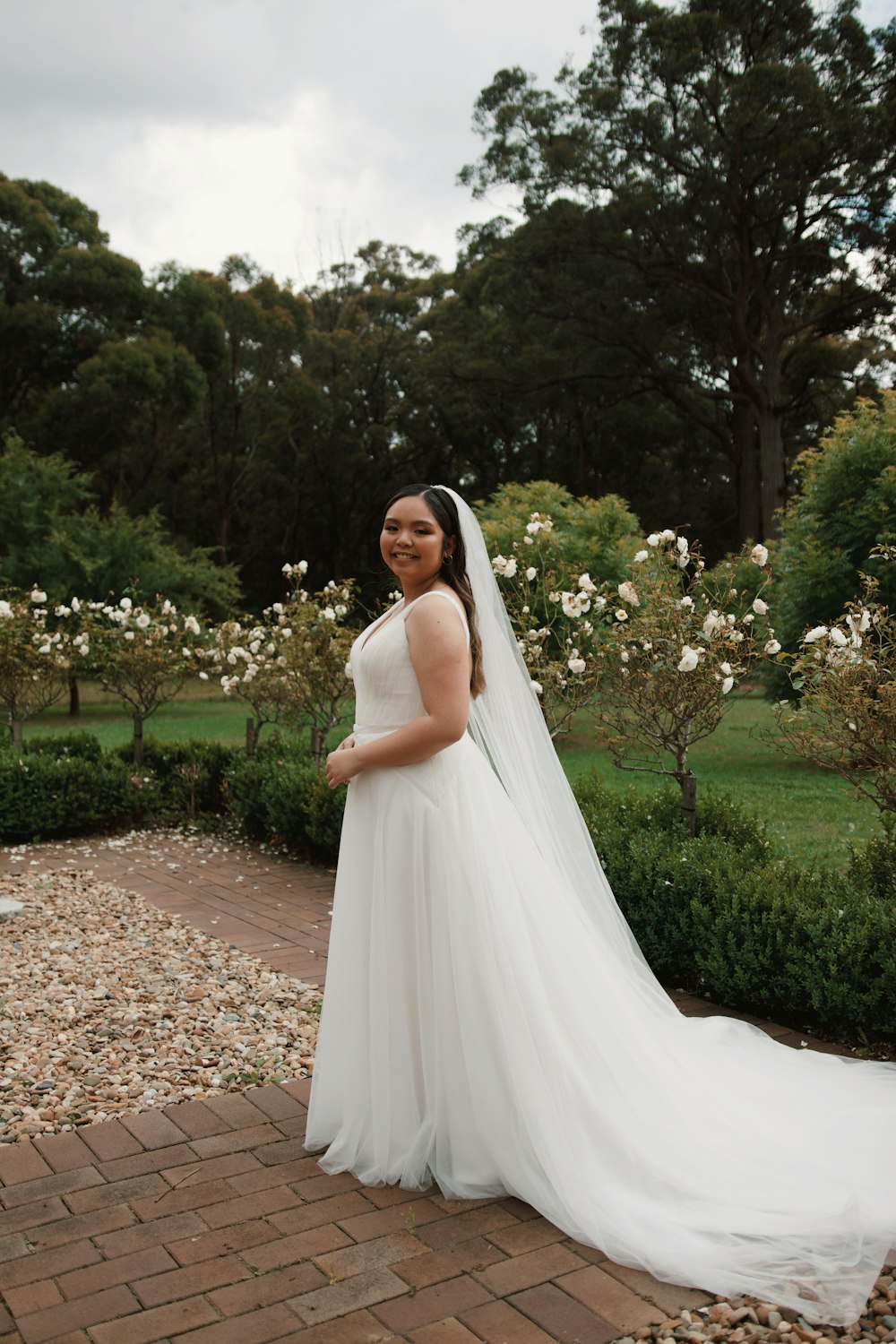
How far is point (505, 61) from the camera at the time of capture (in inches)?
881

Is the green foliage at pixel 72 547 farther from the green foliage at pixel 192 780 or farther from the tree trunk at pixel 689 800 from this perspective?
the tree trunk at pixel 689 800

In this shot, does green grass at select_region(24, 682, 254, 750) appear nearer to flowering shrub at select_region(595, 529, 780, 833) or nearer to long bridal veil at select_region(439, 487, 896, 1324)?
flowering shrub at select_region(595, 529, 780, 833)

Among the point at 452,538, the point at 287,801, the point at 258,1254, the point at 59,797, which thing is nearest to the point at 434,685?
the point at 452,538

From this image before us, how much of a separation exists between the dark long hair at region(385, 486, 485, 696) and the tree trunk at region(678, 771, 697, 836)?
8.16 ft

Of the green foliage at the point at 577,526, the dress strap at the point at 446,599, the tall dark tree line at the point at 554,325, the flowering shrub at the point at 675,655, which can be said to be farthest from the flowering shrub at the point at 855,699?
the tall dark tree line at the point at 554,325

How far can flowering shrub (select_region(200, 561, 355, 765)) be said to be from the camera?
8445 mm

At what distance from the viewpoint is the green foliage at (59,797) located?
338 inches

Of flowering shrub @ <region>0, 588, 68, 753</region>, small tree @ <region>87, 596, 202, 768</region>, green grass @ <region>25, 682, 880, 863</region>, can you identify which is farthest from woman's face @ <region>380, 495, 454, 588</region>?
flowering shrub @ <region>0, 588, 68, 753</region>

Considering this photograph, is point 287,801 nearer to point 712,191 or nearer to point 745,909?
point 745,909

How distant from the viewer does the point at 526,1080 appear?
3012mm

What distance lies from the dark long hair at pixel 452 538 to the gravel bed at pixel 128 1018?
1850 millimetres

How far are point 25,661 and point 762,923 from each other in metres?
7.26

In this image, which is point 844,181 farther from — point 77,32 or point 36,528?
point 77,32

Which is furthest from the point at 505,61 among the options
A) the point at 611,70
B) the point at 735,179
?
the point at 735,179
